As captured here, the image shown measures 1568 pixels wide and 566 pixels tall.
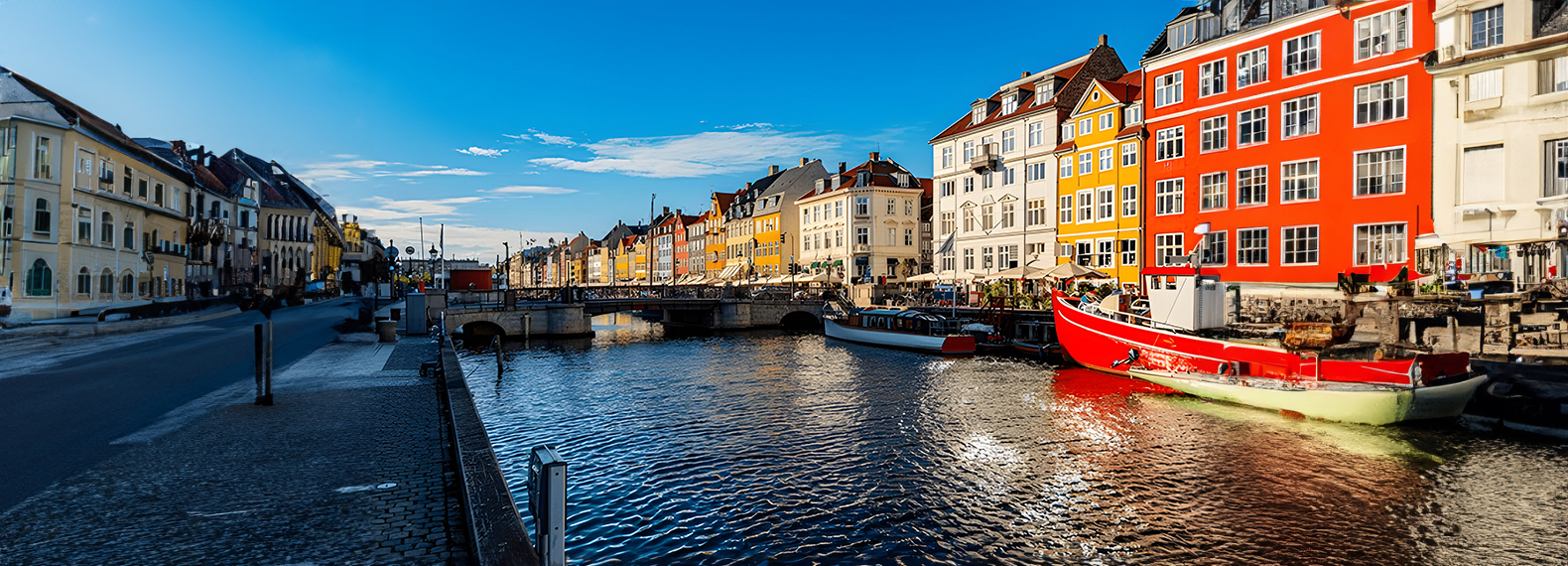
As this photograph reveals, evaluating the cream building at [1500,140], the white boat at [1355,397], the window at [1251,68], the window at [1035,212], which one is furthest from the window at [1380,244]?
the window at [1035,212]

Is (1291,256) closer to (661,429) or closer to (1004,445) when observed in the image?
(1004,445)

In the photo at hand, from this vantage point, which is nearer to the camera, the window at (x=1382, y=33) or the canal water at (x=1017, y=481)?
the canal water at (x=1017, y=481)

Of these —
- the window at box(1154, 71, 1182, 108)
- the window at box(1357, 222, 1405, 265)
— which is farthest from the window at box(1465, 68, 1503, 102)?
the window at box(1154, 71, 1182, 108)

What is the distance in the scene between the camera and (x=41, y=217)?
36031mm

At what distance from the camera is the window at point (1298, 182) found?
117 feet

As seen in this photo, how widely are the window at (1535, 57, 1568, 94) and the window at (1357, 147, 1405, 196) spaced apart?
5091 millimetres

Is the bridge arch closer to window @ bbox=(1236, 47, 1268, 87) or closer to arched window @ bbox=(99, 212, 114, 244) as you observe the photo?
window @ bbox=(1236, 47, 1268, 87)

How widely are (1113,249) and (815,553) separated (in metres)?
42.3

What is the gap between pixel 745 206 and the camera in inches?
4026

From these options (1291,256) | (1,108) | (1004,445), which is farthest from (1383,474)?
(1,108)

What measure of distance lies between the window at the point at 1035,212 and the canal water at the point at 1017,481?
28582 mm

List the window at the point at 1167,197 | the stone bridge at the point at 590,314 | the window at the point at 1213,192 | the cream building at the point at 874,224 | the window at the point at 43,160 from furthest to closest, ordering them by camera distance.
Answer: the cream building at the point at 874,224 → the stone bridge at the point at 590,314 → the window at the point at 1167,197 → the window at the point at 1213,192 → the window at the point at 43,160

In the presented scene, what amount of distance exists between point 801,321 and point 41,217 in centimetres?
5115

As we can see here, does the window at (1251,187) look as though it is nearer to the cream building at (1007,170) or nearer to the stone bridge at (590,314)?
the cream building at (1007,170)
